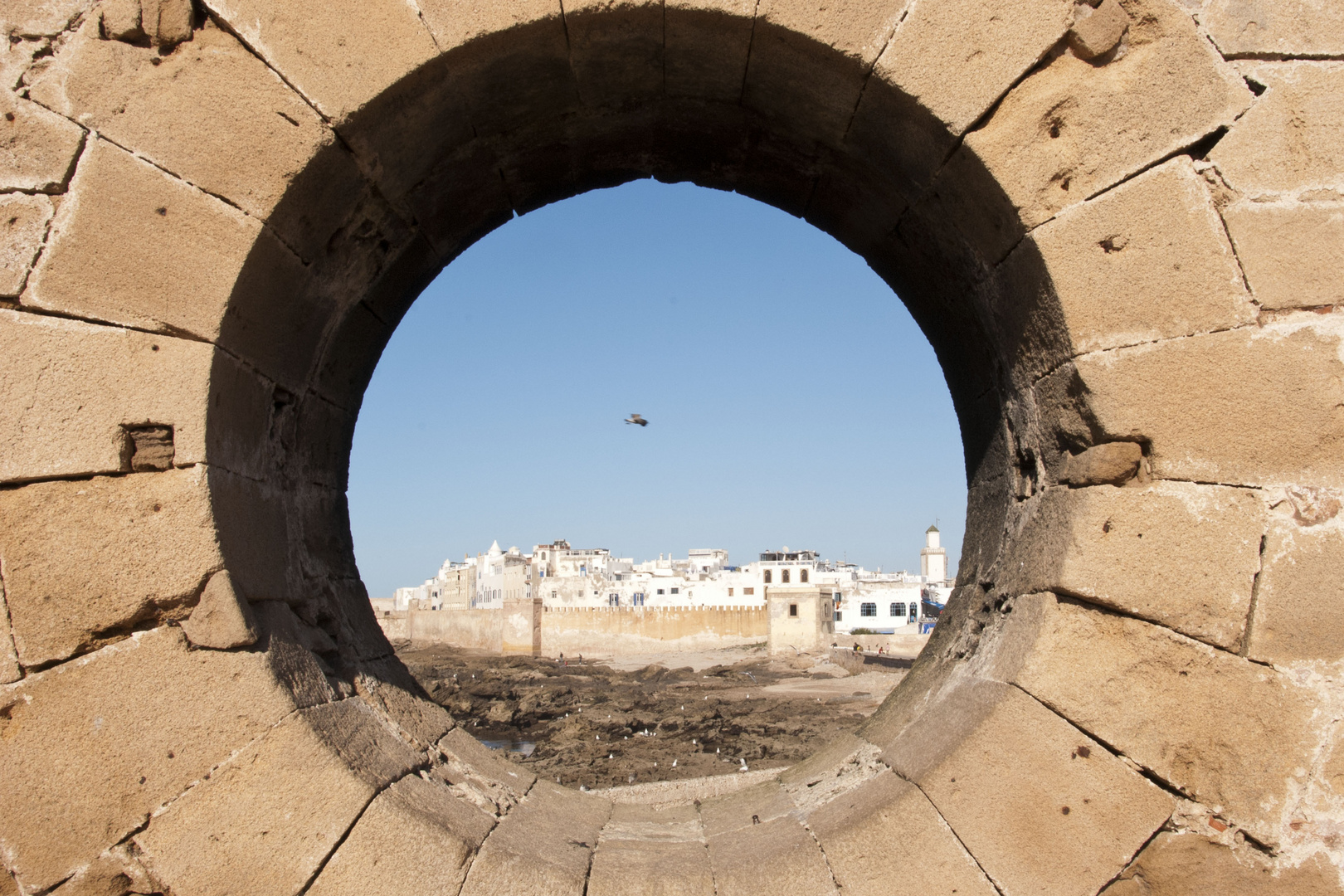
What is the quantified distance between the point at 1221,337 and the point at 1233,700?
3.18 ft

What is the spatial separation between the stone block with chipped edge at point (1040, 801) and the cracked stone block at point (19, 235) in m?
2.83

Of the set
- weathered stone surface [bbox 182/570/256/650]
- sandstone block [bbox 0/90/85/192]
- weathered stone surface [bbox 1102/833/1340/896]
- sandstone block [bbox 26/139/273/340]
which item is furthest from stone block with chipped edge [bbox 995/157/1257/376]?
sandstone block [bbox 0/90/85/192]

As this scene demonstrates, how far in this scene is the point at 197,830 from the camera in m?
2.20

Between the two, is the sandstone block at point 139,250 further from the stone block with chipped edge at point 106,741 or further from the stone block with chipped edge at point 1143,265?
the stone block with chipped edge at point 1143,265

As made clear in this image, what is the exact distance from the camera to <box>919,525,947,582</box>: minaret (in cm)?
6862

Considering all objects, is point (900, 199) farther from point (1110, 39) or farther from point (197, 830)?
point (197, 830)

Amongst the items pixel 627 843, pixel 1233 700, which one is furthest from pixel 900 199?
pixel 627 843

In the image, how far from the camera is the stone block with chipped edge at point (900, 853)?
7.36 feet

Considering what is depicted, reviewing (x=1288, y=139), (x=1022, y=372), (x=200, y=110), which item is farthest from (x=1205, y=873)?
(x=200, y=110)

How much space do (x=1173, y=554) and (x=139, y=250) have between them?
294 cm

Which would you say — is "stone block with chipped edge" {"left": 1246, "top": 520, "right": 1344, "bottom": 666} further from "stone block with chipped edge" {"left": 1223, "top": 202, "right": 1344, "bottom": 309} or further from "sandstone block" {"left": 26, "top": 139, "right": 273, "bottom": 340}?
"sandstone block" {"left": 26, "top": 139, "right": 273, "bottom": 340}

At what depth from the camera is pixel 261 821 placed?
221cm

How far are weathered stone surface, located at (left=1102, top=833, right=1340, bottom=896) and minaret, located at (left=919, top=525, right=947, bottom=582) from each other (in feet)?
225

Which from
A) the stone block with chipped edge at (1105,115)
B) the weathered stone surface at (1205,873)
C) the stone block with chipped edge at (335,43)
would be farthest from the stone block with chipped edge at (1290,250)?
the stone block with chipped edge at (335,43)
